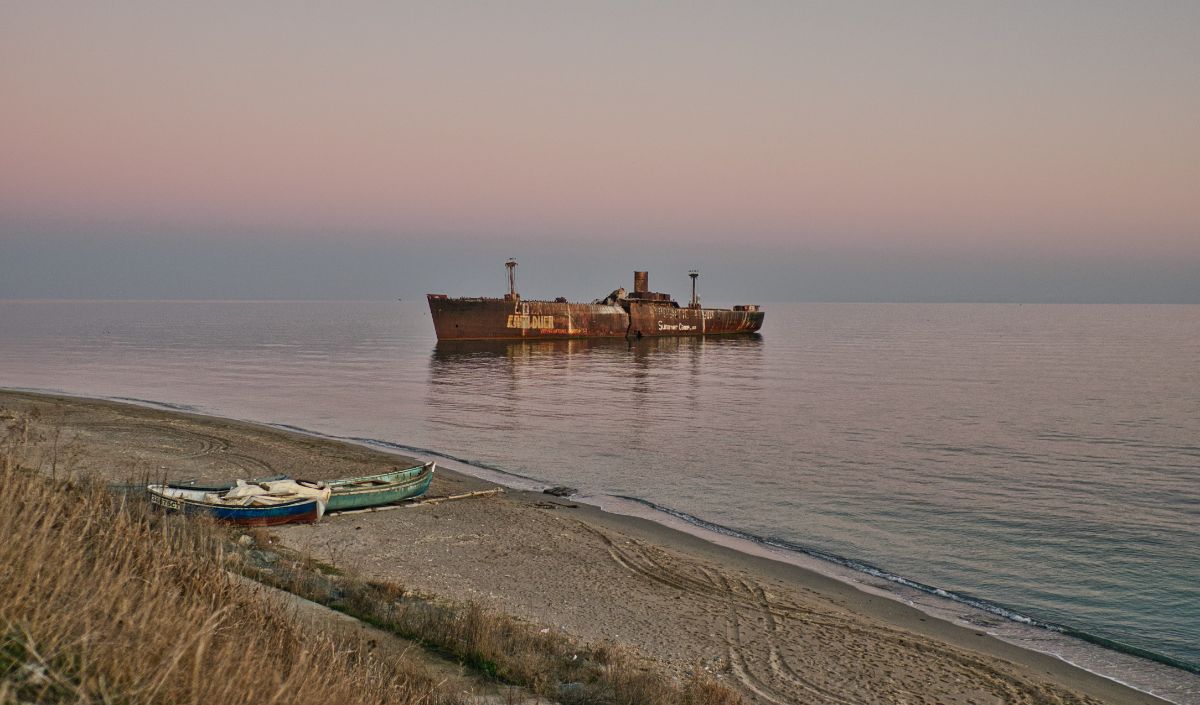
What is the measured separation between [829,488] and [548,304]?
71.6 m

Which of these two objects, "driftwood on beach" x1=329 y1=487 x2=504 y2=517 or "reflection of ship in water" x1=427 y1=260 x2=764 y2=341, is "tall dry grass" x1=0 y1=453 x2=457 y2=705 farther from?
"reflection of ship in water" x1=427 y1=260 x2=764 y2=341

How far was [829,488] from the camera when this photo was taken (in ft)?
75.4

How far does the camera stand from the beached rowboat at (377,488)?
1753 centimetres

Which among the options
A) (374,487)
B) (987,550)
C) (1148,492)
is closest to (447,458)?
(374,487)

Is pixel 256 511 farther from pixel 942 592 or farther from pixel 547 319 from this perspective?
pixel 547 319

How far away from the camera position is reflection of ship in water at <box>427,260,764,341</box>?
3526 inches

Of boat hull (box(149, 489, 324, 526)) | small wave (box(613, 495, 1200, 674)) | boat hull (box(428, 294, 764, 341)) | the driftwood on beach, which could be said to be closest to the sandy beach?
the driftwood on beach

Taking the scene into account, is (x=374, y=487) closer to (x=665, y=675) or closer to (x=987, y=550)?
(x=665, y=675)

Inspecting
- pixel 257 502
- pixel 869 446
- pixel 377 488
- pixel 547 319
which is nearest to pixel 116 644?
pixel 257 502

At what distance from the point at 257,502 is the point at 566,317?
79.9m

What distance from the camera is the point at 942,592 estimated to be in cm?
1455

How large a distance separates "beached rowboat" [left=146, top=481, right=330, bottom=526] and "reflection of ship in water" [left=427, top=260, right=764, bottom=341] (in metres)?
70.9

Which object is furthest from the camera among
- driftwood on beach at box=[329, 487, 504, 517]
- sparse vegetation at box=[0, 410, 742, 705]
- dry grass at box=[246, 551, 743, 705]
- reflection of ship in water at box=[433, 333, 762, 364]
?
reflection of ship in water at box=[433, 333, 762, 364]

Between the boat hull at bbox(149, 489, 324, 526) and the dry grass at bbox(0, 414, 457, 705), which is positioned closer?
the dry grass at bbox(0, 414, 457, 705)
